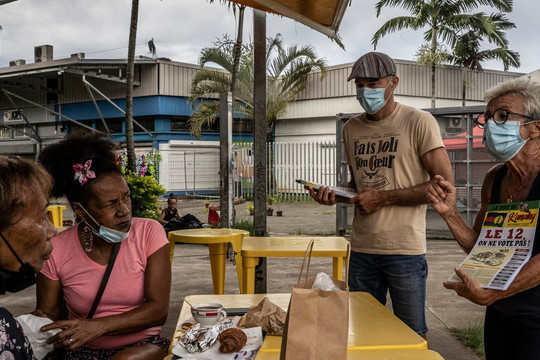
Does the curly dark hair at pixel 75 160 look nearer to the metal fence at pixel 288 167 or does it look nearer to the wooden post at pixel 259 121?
the wooden post at pixel 259 121

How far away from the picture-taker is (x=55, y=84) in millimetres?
27031

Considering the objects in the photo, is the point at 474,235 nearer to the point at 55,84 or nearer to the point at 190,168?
the point at 190,168

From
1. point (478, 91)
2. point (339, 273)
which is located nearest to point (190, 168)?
point (478, 91)

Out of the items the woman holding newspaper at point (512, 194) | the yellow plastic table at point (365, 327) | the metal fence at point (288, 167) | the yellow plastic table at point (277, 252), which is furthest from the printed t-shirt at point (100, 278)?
the metal fence at point (288, 167)

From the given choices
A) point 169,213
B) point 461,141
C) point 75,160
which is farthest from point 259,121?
point 461,141

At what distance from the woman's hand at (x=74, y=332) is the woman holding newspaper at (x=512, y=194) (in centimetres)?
149

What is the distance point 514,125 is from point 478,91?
980 inches

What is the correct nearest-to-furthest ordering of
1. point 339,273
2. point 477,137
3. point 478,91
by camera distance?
point 339,273 → point 477,137 → point 478,91

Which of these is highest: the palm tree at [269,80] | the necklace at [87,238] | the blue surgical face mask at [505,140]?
the palm tree at [269,80]

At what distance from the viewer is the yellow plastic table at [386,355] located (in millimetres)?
1831

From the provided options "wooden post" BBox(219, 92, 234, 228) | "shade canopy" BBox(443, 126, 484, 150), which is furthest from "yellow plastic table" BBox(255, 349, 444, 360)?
"shade canopy" BBox(443, 126, 484, 150)

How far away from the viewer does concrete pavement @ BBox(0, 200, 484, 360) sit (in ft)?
16.2

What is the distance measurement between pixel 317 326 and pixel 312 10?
111 inches

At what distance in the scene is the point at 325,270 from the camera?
7.61m
